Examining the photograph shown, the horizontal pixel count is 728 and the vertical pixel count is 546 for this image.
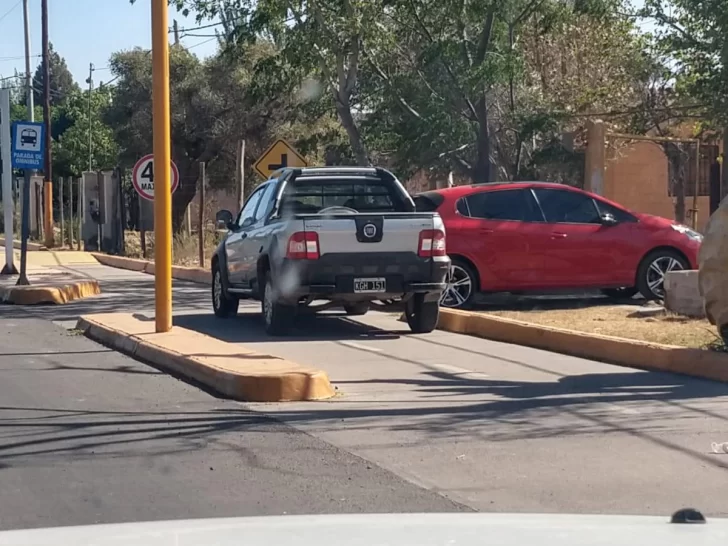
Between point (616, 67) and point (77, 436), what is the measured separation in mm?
21784

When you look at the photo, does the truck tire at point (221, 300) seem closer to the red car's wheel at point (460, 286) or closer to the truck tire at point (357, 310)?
the truck tire at point (357, 310)

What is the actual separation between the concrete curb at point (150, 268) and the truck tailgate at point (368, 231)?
30.0 ft

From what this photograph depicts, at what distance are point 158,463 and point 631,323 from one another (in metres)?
7.14

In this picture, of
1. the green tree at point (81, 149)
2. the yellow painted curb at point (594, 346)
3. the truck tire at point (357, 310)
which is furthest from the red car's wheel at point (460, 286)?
the green tree at point (81, 149)

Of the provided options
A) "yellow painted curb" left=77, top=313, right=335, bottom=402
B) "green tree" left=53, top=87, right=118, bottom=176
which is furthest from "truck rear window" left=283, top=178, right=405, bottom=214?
"green tree" left=53, top=87, right=118, bottom=176

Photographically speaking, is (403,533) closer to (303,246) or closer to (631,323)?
(303,246)

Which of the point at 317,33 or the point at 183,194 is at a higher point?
the point at 317,33

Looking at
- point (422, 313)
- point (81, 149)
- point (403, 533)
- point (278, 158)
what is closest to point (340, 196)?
point (422, 313)

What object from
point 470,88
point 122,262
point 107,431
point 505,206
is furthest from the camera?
A: point 122,262

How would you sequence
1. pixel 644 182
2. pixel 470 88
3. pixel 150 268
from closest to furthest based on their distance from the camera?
1. pixel 470 88
2. pixel 150 268
3. pixel 644 182

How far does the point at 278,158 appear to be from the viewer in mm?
19344

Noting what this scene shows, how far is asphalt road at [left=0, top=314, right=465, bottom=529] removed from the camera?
18.6 ft

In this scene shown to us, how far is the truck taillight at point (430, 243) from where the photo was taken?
12.2 meters

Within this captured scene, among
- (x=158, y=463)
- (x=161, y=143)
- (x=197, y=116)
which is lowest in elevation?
(x=158, y=463)
